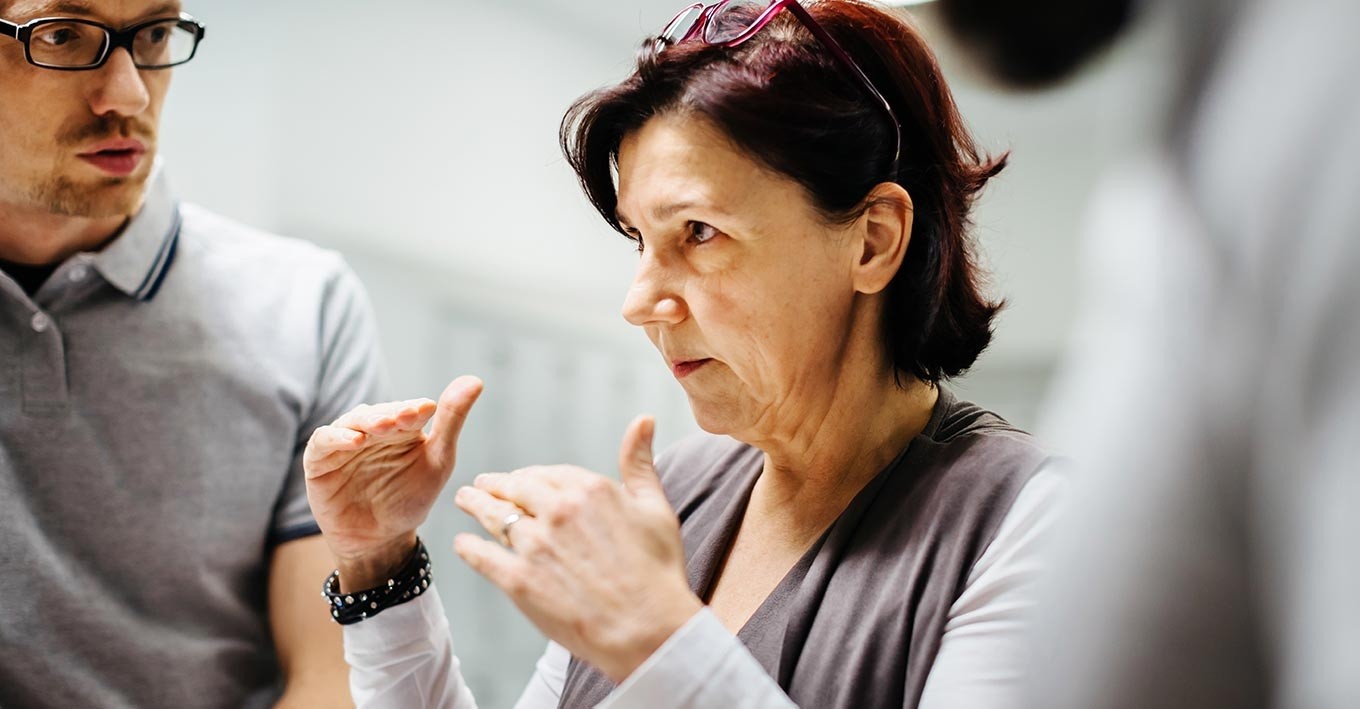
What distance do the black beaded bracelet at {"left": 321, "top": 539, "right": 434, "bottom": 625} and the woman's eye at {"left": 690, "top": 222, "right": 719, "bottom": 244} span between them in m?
0.54

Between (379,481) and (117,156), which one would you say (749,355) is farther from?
(117,156)

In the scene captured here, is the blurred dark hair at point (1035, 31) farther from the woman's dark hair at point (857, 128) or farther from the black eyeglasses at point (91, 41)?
the black eyeglasses at point (91, 41)

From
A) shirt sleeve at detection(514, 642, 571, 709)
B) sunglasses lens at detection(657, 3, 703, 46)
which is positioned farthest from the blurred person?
shirt sleeve at detection(514, 642, 571, 709)

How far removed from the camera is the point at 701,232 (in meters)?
1.15

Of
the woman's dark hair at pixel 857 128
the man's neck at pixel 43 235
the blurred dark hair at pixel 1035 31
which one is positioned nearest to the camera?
the blurred dark hair at pixel 1035 31

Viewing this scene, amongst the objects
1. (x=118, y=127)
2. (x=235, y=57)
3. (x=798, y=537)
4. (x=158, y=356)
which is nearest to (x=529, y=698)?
(x=798, y=537)

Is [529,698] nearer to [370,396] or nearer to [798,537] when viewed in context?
[798,537]

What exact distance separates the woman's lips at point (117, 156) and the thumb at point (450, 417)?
70 centimetres

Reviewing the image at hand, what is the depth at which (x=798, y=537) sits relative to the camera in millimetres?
1185

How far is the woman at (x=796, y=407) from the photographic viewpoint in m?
0.99

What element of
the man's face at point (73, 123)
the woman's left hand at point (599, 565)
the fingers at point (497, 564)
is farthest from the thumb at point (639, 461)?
the man's face at point (73, 123)

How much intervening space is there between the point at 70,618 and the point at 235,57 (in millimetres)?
1318

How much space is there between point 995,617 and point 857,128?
502mm

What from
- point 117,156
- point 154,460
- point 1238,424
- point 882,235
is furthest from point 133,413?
point 1238,424
